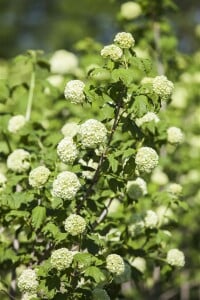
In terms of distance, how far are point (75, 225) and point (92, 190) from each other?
1.42ft

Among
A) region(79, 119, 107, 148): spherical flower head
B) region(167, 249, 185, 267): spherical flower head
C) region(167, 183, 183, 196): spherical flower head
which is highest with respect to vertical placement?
region(79, 119, 107, 148): spherical flower head

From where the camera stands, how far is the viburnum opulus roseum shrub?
255 centimetres

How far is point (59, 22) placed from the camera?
72.8 feet

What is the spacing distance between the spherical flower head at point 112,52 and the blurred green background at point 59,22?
16027 mm

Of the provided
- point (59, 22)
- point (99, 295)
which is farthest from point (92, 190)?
point (59, 22)

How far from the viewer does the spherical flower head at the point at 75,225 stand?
2.55 m

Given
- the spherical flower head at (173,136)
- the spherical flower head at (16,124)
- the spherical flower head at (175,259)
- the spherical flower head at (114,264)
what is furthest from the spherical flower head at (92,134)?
the spherical flower head at (16,124)

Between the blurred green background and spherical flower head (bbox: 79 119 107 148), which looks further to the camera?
the blurred green background

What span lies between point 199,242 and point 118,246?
2.80m

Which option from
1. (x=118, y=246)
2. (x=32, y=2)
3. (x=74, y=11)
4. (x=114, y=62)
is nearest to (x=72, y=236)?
(x=118, y=246)

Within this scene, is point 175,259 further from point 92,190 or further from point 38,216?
point 38,216

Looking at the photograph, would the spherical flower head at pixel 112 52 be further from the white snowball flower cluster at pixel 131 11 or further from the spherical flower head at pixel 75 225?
the white snowball flower cluster at pixel 131 11

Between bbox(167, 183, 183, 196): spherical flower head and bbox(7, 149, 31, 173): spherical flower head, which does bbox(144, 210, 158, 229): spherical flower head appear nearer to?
bbox(167, 183, 183, 196): spherical flower head

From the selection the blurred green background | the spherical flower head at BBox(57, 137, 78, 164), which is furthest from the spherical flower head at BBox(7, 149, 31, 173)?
the blurred green background
